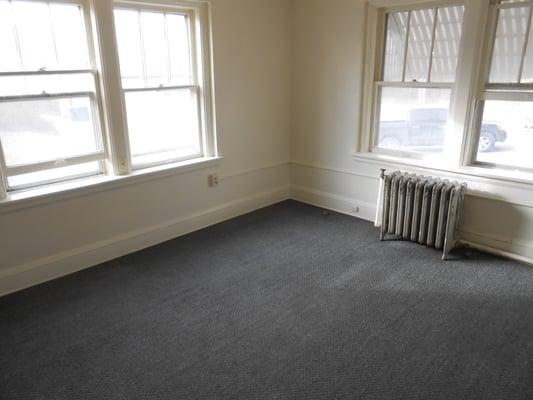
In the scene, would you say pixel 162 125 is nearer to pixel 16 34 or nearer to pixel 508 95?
pixel 16 34

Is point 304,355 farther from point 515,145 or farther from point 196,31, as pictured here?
point 196,31

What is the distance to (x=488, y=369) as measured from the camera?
2215 millimetres

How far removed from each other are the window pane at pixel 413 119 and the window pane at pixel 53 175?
2.68m

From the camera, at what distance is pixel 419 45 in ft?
12.0

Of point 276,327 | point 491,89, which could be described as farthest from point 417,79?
point 276,327

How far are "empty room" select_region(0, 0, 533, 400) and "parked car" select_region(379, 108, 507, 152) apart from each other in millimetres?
16

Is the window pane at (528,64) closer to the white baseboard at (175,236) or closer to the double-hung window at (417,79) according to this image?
the double-hung window at (417,79)

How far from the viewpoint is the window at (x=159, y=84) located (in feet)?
11.1

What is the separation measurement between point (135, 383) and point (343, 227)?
8.31ft

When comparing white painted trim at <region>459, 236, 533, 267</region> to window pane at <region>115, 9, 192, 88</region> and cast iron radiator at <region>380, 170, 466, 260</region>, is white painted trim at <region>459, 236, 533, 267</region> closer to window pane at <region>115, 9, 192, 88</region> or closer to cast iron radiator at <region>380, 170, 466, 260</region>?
cast iron radiator at <region>380, 170, 466, 260</region>

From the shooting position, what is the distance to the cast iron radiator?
340 centimetres

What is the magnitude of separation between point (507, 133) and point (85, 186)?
11.0 ft

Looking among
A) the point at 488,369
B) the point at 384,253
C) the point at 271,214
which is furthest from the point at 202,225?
the point at 488,369

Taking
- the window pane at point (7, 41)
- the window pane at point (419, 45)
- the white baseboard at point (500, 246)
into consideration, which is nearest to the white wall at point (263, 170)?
the white baseboard at point (500, 246)
